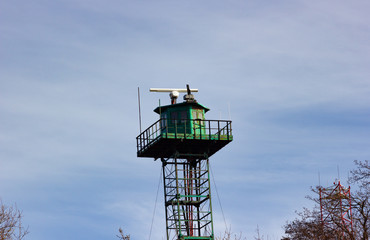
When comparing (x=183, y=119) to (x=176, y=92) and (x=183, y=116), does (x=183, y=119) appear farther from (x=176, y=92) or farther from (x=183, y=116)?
(x=176, y=92)

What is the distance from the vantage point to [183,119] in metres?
79.2

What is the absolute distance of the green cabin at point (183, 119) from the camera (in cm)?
7856

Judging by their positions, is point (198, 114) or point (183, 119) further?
point (198, 114)

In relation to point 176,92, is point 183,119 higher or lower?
lower

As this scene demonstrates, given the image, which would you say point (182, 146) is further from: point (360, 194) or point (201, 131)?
point (360, 194)

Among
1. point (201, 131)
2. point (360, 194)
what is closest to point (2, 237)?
point (360, 194)

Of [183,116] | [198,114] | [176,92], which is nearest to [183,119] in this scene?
[183,116]

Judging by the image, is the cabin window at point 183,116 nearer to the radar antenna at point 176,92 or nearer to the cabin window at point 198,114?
the cabin window at point 198,114

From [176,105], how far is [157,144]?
14.4ft

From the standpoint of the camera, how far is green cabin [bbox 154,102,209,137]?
7856 centimetres

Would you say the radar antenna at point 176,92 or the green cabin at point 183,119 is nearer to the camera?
the green cabin at point 183,119

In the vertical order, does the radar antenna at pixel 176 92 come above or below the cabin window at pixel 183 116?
above

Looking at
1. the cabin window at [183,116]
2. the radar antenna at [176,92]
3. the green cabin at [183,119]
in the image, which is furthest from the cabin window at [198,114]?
the radar antenna at [176,92]

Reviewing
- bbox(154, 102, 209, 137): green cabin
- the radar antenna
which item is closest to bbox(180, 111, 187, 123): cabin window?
bbox(154, 102, 209, 137): green cabin
